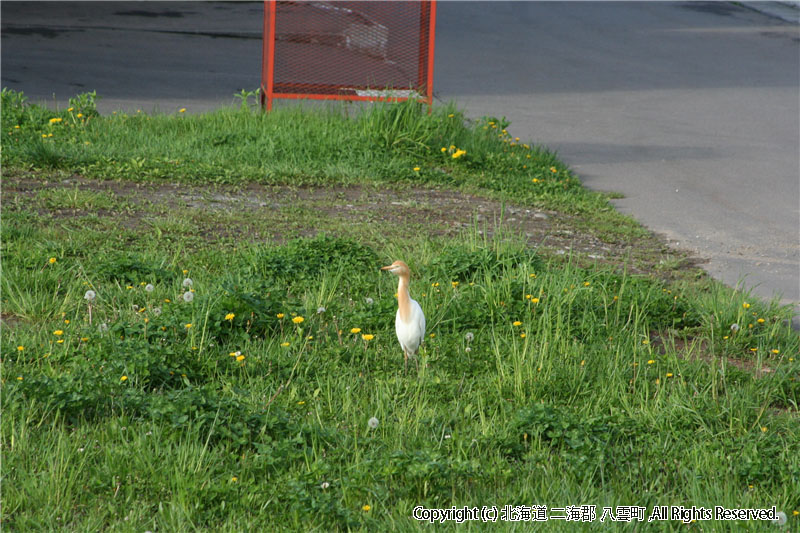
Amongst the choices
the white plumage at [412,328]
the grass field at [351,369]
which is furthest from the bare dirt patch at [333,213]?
the white plumage at [412,328]

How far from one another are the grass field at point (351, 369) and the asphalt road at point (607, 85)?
40.9 inches

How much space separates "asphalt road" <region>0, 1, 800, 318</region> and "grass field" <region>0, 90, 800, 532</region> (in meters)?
1.04

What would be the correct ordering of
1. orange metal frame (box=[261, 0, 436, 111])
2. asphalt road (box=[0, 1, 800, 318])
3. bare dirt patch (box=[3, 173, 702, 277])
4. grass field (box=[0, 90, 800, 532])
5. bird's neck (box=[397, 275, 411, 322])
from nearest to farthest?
grass field (box=[0, 90, 800, 532]), bird's neck (box=[397, 275, 411, 322]), bare dirt patch (box=[3, 173, 702, 277]), asphalt road (box=[0, 1, 800, 318]), orange metal frame (box=[261, 0, 436, 111])

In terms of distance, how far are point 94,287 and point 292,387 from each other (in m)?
1.61

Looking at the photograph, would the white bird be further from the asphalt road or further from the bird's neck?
the asphalt road

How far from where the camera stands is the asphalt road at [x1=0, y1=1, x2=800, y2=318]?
780 centimetres

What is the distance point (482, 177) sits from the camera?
26.8ft

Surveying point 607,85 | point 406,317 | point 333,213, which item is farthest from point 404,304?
point 607,85

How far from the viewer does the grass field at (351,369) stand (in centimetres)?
312

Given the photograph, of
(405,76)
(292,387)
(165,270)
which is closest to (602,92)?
(405,76)

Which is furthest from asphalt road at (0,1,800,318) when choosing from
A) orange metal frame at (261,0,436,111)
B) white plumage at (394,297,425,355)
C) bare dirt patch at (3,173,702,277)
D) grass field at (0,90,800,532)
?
white plumage at (394,297,425,355)

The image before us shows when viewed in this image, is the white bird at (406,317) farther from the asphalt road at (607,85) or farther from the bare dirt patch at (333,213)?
the asphalt road at (607,85)

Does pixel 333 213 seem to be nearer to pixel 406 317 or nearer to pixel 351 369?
pixel 351 369

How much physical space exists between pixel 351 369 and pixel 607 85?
438 inches
